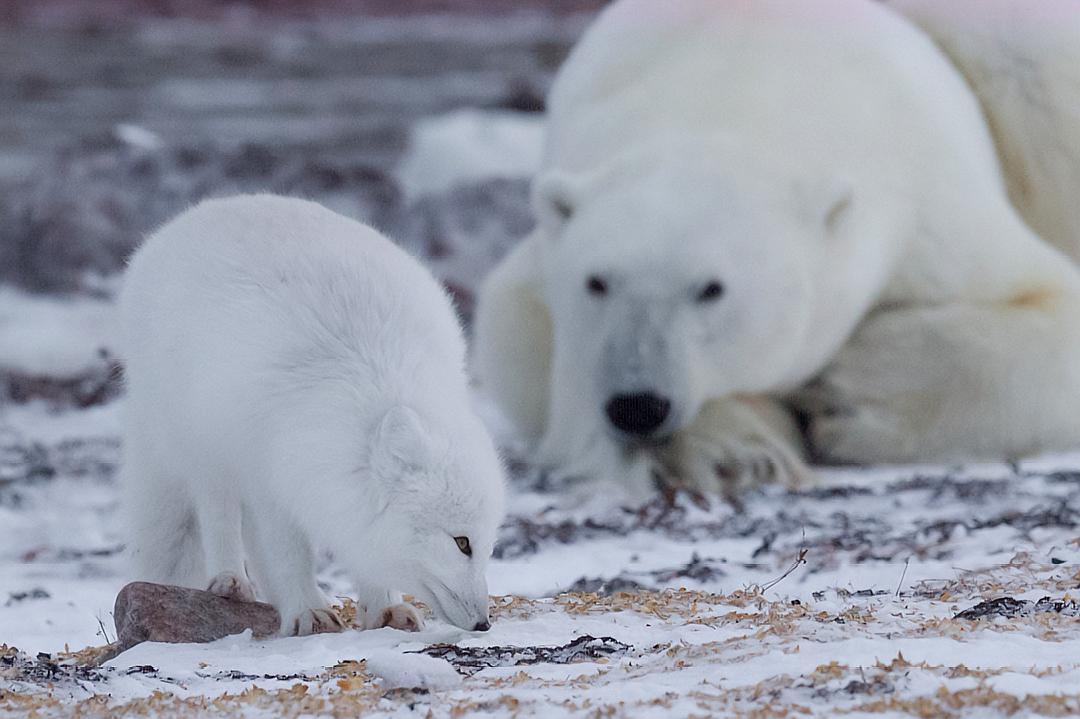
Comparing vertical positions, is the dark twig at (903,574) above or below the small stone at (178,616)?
below

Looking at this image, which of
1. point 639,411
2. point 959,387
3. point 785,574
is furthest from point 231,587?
point 959,387

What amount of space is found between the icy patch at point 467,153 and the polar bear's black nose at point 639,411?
4.96 m

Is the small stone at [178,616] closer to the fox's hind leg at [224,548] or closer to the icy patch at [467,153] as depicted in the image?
the fox's hind leg at [224,548]

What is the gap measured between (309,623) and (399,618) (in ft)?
0.54

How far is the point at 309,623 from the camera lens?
3180mm

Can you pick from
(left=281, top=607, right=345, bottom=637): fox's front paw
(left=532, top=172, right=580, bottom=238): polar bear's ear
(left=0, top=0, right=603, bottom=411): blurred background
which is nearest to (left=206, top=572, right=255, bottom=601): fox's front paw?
(left=281, top=607, right=345, bottom=637): fox's front paw

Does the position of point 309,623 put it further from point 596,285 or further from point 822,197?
point 822,197

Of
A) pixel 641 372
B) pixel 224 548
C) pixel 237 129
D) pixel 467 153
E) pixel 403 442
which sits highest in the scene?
pixel 237 129

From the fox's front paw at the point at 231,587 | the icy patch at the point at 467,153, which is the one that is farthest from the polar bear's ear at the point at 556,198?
the icy patch at the point at 467,153

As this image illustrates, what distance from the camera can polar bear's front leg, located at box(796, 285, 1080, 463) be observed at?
516 cm

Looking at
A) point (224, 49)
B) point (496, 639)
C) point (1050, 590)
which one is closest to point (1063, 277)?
point (1050, 590)

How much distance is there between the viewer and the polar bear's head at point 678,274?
15.5ft

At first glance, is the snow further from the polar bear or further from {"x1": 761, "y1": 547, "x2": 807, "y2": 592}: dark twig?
the polar bear

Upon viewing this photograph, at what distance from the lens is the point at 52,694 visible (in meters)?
2.63
